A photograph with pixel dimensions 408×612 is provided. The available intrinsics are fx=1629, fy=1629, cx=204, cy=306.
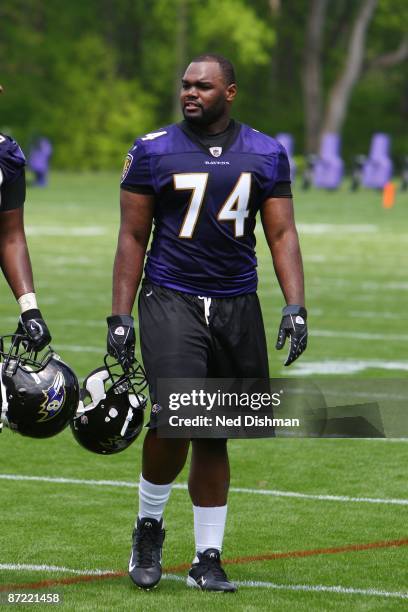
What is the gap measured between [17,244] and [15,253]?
0.10 feet

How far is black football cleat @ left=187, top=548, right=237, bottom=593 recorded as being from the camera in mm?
5594

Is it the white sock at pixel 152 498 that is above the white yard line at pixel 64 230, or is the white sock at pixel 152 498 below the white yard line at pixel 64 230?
above

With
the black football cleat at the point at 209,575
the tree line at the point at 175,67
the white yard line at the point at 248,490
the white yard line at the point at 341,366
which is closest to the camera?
the black football cleat at the point at 209,575

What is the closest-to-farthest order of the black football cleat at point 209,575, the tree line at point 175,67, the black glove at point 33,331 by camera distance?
the black glove at point 33,331 < the black football cleat at point 209,575 < the tree line at point 175,67

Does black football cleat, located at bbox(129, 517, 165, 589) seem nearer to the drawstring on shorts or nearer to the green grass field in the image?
the green grass field

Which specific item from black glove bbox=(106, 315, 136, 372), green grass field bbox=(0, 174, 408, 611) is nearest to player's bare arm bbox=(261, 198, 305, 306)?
black glove bbox=(106, 315, 136, 372)

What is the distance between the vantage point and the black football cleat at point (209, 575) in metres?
5.59

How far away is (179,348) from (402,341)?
→ 23.8 feet

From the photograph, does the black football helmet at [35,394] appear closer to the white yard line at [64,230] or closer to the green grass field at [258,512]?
the green grass field at [258,512]

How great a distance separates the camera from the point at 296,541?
6.45 metres

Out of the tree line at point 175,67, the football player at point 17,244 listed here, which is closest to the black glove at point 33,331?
the football player at point 17,244

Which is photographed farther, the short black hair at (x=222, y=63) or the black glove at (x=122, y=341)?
the short black hair at (x=222, y=63)

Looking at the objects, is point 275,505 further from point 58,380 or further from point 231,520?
point 58,380

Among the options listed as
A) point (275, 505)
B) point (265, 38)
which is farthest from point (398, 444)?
point (265, 38)
